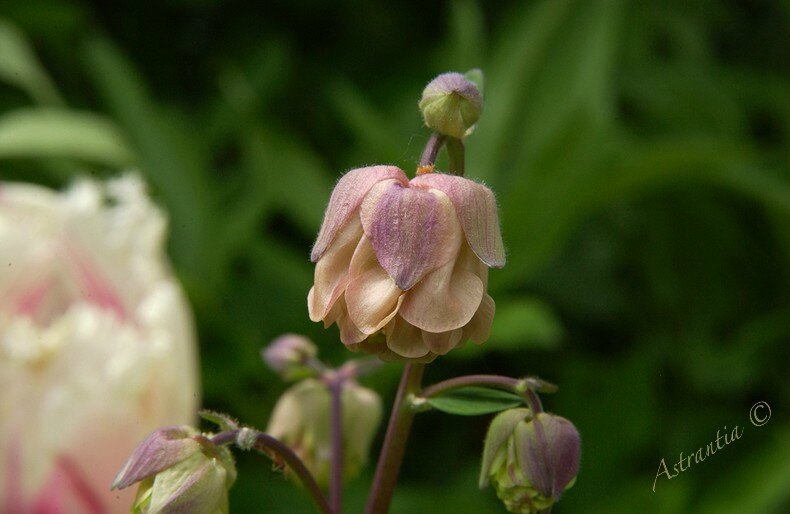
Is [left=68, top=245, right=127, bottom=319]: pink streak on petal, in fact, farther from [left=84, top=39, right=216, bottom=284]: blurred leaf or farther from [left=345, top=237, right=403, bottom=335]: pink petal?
[left=345, top=237, right=403, bottom=335]: pink petal

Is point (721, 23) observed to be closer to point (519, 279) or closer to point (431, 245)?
point (519, 279)

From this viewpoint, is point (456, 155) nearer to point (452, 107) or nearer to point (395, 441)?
point (452, 107)

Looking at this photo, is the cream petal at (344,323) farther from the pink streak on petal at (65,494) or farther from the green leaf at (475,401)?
the pink streak on petal at (65,494)

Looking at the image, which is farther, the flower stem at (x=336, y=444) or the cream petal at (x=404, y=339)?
the flower stem at (x=336, y=444)

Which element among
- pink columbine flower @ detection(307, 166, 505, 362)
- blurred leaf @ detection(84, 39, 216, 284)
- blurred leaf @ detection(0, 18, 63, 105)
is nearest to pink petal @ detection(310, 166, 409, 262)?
pink columbine flower @ detection(307, 166, 505, 362)

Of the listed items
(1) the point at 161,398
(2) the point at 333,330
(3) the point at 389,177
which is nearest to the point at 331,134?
(2) the point at 333,330

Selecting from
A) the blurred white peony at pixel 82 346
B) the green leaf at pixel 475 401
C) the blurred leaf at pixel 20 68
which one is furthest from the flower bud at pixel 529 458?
the blurred leaf at pixel 20 68

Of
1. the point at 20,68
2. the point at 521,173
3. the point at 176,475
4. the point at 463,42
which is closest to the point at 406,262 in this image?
the point at 176,475
